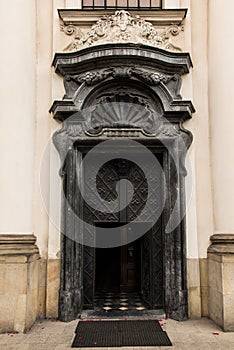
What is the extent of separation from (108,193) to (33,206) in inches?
52.5

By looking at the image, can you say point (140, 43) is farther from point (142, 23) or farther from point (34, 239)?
point (34, 239)

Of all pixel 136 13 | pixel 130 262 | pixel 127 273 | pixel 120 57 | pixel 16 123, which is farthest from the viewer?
pixel 130 262

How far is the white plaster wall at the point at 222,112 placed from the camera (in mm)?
6605

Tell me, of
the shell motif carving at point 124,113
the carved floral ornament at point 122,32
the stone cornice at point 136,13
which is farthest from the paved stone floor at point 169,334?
the stone cornice at point 136,13

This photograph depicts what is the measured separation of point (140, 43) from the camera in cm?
703

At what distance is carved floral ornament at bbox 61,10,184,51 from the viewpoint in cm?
720

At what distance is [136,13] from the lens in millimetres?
7480

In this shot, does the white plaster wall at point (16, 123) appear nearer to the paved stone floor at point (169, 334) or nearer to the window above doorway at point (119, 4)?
the window above doorway at point (119, 4)

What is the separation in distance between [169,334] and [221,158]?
2851 mm

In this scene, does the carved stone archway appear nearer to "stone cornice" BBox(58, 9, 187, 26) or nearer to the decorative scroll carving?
the decorative scroll carving

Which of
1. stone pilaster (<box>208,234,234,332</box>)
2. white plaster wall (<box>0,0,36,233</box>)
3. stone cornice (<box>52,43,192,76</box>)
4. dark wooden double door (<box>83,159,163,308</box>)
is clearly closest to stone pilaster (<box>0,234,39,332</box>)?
white plaster wall (<box>0,0,36,233</box>)

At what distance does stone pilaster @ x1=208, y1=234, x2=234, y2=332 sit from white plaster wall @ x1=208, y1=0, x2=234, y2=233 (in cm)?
24

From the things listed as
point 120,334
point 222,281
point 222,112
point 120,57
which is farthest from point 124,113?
point 120,334

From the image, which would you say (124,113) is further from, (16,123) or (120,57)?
(16,123)
